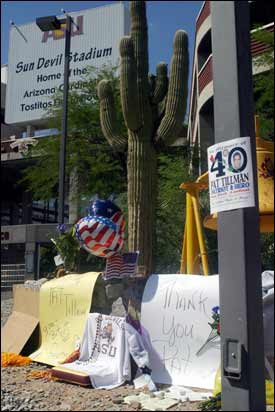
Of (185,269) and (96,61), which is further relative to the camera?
(96,61)

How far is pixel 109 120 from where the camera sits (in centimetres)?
895

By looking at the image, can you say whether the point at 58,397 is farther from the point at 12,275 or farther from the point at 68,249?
the point at 12,275

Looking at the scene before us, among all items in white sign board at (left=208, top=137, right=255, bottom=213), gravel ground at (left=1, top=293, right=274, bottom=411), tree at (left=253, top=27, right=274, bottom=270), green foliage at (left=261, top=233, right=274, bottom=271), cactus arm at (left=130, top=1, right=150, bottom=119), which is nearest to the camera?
white sign board at (left=208, top=137, right=255, bottom=213)

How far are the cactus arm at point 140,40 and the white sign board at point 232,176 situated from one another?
530cm

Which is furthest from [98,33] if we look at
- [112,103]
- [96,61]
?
[112,103]

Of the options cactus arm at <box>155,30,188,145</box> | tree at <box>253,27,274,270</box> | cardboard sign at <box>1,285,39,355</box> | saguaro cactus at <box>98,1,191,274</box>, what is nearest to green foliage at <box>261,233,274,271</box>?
tree at <box>253,27,274,270</box>

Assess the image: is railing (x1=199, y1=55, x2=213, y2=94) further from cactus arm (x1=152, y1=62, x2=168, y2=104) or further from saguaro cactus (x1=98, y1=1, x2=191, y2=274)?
saguaro cactus (x1=98, y1=1, x2=191, y2=274)

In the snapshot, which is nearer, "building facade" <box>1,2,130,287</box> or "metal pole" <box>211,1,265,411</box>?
"metal pole" <box>211,1,265,411</box>

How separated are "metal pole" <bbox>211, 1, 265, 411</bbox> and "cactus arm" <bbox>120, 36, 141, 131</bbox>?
14.7ft

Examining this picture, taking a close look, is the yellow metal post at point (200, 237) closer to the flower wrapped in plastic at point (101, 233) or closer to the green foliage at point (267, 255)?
the flower wrapped in plastic at point (101, 233)

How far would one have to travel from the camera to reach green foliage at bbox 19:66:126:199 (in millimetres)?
15852

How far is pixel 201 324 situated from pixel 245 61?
315cm

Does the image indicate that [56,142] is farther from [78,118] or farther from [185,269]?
[185,269]

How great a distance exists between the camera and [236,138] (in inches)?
119
